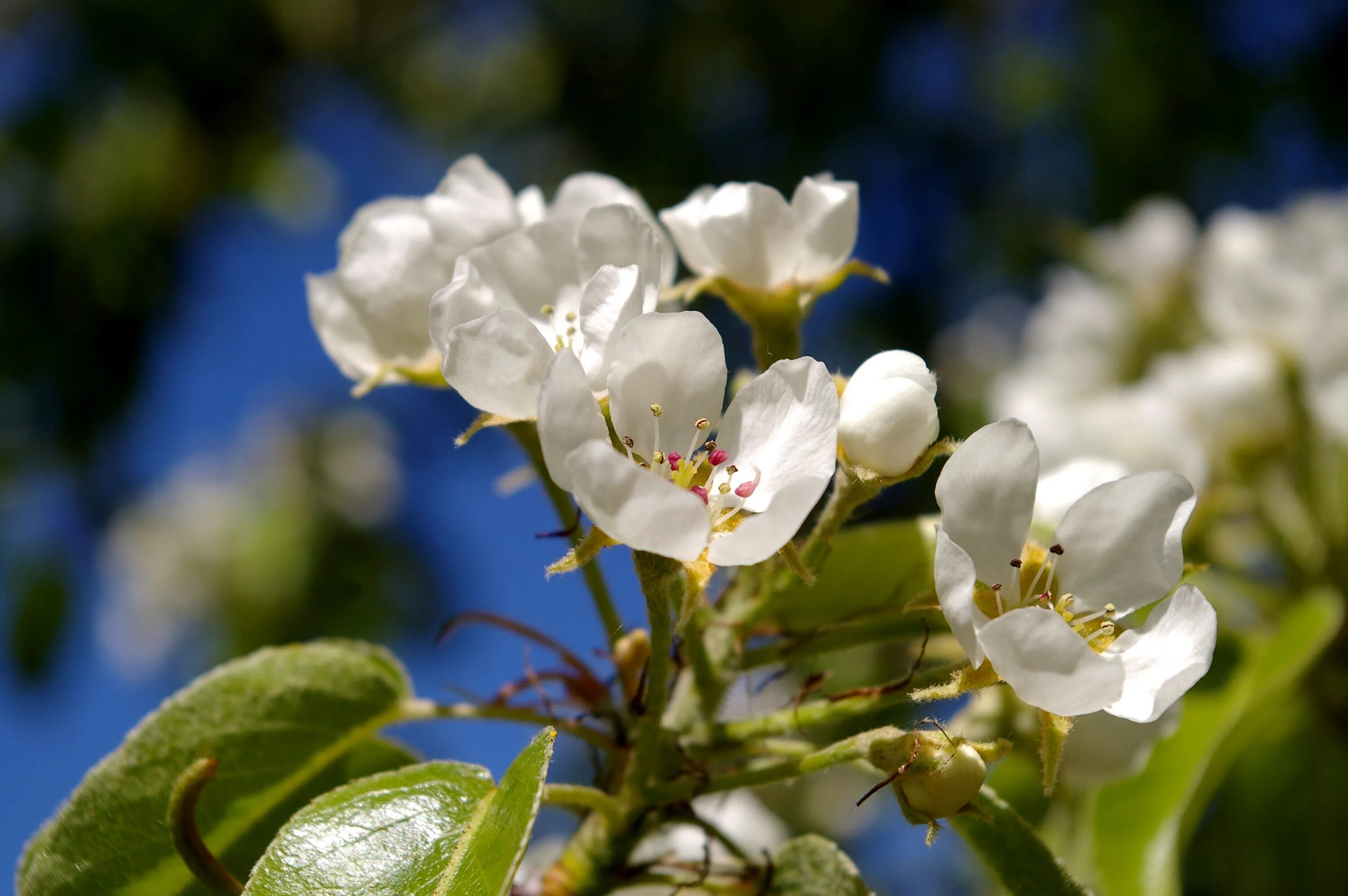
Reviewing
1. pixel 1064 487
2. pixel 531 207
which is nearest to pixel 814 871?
Answer: pixel 1064 487

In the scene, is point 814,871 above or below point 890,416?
below

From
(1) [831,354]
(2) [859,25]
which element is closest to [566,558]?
(1) [831,354]

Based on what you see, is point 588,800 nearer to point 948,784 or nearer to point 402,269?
point 948,784

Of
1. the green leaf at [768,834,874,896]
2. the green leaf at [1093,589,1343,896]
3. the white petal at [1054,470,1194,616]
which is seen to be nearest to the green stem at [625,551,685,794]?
the green leaf at [768,834,874,896]

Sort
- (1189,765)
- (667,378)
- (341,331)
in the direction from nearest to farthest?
(667,378) → (341,331) → (1189,765)

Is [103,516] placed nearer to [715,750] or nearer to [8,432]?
[8,432]

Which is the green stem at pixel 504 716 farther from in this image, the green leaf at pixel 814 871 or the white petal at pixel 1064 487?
the white petal at pixel 1064 487

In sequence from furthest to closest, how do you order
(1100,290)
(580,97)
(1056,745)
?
(580,97)
(1100,290)
(1056,745)
